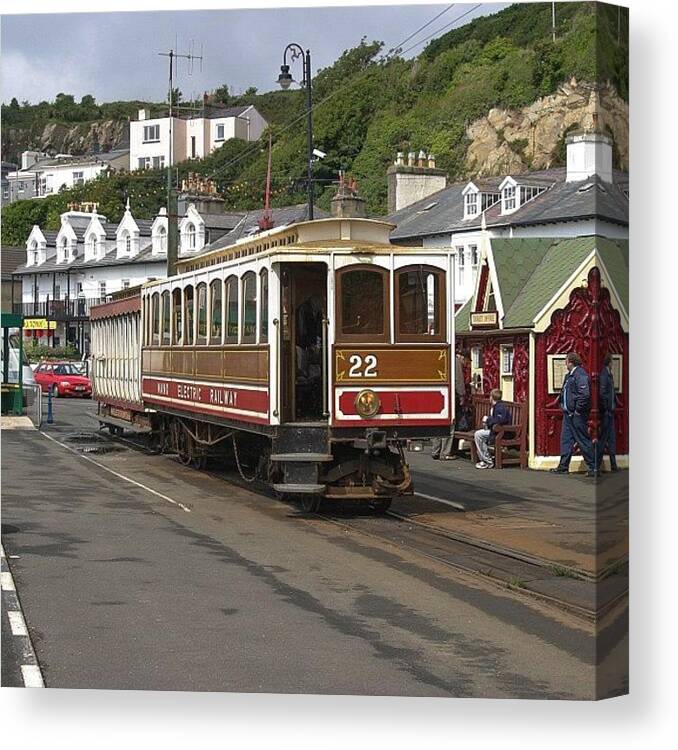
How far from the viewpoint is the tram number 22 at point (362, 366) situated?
1458 centimetres

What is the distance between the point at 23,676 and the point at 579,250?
938 centimetres

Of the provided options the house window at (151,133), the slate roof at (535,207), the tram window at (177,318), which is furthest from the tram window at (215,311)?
the house window at (151,133)

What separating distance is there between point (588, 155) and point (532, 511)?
6701 millimetres

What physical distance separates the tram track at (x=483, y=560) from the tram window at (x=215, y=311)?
6.72 ft

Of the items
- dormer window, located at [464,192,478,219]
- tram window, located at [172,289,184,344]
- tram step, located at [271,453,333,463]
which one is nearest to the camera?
tram step, located at [271,453,333,463]

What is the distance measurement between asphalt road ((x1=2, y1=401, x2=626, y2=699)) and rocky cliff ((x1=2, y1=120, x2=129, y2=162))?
11.0ft

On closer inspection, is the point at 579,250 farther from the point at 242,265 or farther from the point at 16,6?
the point at 16,6

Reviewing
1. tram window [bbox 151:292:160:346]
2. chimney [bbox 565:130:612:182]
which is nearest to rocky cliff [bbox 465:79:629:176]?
chimney [bbox 565:130:612:182]

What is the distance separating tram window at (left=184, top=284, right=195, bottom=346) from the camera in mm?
18969

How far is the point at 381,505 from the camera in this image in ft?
51.9

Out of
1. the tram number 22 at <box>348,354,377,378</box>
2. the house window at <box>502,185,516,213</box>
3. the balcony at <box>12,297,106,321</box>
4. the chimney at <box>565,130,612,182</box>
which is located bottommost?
the tram number 22 at <box>348,354,377,378</box>

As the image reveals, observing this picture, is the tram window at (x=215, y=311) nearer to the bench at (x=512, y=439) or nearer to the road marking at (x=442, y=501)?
the road marking at (x=442, y=501)

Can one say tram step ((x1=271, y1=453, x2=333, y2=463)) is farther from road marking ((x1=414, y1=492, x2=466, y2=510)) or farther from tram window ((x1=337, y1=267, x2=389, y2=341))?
road marking ((x1=414, y1=492, x2=466, y2=510))

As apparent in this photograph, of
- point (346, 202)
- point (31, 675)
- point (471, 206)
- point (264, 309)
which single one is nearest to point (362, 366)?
point (264, 309)
